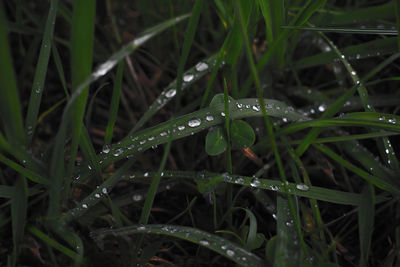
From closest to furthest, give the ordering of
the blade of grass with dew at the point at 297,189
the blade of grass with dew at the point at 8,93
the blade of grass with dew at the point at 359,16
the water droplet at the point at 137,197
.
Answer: the blade of grass with dew at the point at 8,93 < the blade of grass with dew at the point at 297,189 < the water droplet at the point at 137,197 < the blade of grass with dew at the point at 359,16

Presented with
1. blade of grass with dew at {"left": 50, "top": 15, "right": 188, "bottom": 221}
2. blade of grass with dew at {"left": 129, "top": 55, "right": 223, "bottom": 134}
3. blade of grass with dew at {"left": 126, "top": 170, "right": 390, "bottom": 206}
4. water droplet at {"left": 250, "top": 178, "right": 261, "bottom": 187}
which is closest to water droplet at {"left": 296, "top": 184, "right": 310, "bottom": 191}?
blade of grass with dew at {"left": 126, "top": 170, "right": 390, "bottom": 206}

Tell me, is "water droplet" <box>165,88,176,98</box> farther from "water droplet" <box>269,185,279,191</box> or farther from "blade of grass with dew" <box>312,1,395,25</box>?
"blade of grass with dew" <box>312,1,395,25</box>

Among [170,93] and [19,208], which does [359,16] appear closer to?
[170,93]

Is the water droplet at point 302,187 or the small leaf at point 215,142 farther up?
the small leaf at point 215,142

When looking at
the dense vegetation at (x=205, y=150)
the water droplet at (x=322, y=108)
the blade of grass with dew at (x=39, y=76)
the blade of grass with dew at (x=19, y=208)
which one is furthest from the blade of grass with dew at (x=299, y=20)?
the blade of grass with dew at (x=19, y=208)

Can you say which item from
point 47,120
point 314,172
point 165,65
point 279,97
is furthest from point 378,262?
point 47,120

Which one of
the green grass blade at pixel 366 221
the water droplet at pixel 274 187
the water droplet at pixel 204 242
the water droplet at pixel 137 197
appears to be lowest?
the green grass blade at pixel 366 221

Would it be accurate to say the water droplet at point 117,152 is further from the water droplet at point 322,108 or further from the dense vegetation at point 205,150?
the water droplet at point 322,108
